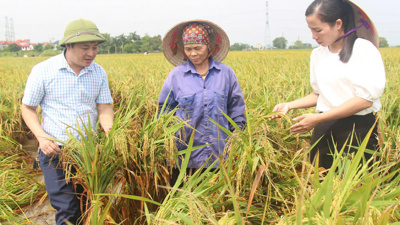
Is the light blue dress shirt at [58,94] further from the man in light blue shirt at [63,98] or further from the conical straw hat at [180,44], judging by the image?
the conical straw hat at [180,44]

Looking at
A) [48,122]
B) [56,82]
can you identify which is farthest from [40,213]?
[56,82]

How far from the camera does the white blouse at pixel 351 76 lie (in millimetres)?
1496

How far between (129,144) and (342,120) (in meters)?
1.11

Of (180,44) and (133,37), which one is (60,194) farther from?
(133,37)

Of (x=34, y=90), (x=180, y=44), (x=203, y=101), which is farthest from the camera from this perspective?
(x=180, y=44)

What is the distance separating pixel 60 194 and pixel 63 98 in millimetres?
527

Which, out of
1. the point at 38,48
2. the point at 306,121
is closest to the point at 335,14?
the point at 306,121

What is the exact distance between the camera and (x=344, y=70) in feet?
5.18

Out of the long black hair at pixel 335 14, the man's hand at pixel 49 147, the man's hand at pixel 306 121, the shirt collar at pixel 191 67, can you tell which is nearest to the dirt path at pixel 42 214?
the man's hand at pixel 49 147

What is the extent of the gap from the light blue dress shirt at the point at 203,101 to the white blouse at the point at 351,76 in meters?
0.53

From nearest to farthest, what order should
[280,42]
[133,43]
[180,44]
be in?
[180,44]
[133,43]
[280,42]

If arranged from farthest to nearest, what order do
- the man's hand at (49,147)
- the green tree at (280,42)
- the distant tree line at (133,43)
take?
1. the green tree at (280,42)
2. the distant tree line at (133,43)
3. the man's hand at (49,147)

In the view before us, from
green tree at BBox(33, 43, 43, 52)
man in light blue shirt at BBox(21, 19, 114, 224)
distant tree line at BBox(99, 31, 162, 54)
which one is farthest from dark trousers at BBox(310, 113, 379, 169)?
green tree at BBox(33, 43, 43, 52)

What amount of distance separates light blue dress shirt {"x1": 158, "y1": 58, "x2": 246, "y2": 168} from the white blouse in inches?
20.9
